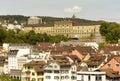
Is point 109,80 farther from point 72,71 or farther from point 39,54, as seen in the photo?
point 39,54

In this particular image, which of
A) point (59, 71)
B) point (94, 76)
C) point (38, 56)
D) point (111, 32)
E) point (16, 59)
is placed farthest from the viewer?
point (111, 32)

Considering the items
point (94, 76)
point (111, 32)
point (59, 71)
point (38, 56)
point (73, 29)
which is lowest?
point (73, 29)

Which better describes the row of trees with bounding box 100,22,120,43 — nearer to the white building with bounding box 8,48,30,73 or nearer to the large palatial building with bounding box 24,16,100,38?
the large palatial building with bounding box 24,16,100,38

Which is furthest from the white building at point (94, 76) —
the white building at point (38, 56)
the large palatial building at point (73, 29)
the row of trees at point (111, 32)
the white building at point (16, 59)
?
the large palatial building at point (73, 29)

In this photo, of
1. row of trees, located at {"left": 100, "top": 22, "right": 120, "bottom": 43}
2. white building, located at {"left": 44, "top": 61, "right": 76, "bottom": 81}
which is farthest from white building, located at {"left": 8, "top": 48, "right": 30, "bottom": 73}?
row of trees, located at {"left": 100, "top": 22, "right": 120, "bottom": 43}

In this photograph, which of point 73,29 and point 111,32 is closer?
point 111,32

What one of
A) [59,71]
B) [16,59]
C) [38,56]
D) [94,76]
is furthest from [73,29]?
[94,76]

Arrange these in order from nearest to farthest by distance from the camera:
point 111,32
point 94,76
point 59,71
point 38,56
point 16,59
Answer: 1. point 94,76
2. point 59,71
3. point 38,56
4. point 16,59
5. point 111,32

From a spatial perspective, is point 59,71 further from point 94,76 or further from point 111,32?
point 111,32

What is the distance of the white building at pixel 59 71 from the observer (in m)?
54.5

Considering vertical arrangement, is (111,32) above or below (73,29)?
above

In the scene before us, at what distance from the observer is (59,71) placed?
54.4m

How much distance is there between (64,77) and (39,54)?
545 inches

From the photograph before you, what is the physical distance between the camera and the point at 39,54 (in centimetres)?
6819
